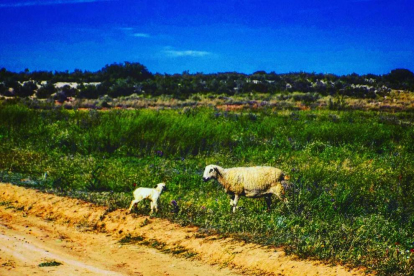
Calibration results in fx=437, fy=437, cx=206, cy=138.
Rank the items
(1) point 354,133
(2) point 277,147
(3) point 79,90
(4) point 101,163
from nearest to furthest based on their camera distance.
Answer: (4) point 101,163
(2) point 277,147
(1) point 354,133
(3) point 79,90

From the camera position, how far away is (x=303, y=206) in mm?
8523

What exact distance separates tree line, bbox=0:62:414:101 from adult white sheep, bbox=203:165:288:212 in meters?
33.7

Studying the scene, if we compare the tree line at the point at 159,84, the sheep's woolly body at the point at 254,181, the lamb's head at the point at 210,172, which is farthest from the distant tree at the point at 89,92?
the sheep's woolly body at the point at 254,181

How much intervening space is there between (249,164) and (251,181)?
4.89 meters

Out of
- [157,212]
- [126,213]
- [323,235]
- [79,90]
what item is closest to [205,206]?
[157,212]

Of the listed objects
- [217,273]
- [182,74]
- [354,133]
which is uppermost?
[182,74]

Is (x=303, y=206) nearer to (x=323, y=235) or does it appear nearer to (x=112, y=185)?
(x=323, y=235)

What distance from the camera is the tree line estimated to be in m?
45.3

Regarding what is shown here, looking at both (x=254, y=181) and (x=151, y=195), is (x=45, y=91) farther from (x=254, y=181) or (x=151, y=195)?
(x=254, y=181)

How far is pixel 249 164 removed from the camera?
42.8 ft

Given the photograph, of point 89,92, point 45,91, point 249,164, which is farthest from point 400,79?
point 249,164

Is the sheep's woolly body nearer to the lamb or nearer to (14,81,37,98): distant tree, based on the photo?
the lamb

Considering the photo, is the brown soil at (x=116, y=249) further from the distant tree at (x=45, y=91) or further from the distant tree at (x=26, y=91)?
the distant tree at (x=26, y=91)

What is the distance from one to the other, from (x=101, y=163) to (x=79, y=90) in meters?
34.4
